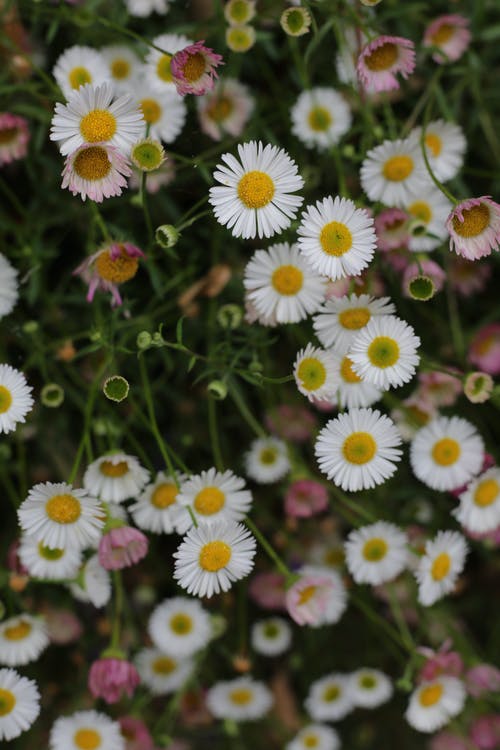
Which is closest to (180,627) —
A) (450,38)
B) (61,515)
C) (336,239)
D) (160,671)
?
(160,671)

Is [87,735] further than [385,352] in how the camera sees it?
Yes

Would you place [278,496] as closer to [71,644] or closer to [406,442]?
[406,442]

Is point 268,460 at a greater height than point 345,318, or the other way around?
point 345,318

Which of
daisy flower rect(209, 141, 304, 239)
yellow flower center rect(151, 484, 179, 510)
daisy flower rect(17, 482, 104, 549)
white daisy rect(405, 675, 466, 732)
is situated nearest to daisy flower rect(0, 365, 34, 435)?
daisy flower rect(17, 482, 104, 549)

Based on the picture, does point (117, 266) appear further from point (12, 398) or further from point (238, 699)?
point (238, 699)

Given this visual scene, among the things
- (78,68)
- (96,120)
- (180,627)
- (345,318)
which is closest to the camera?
(96,120)

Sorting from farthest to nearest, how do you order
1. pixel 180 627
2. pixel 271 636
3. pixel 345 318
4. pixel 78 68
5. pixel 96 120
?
1. pixel 271 636
2. pixel 180 627
3. pixel 78 68
4. pixel 345 318
5. pixel 96 120

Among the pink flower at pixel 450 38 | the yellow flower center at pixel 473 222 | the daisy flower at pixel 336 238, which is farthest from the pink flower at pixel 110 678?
the pink flower at pixel 450 38

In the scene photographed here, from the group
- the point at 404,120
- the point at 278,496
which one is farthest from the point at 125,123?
the point at 278,496
